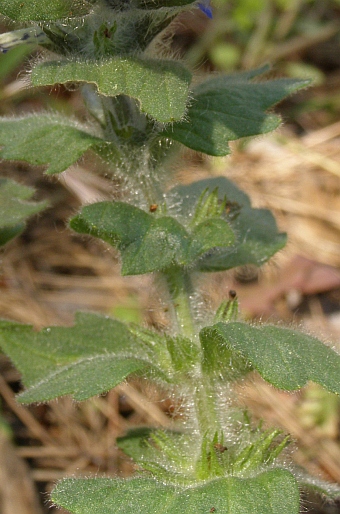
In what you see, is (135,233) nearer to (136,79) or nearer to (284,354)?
(136,79)

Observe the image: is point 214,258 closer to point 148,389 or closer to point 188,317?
point 188,317

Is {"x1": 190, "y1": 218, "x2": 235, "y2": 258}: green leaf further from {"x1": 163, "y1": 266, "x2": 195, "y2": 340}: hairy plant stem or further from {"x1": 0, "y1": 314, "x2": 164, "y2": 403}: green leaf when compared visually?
{"x1": 0, "y1": 314, "x2": 164, "y2": 403}: green leaf

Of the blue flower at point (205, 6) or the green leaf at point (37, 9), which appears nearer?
the green leaf at point (37, 9)

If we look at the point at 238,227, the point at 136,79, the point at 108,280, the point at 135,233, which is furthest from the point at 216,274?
the point at 108,280

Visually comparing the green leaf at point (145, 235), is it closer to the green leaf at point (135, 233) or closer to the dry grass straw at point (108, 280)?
the green leaf at point (135, 233)

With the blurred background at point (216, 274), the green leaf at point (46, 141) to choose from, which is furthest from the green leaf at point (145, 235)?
the blurred background at point (216, 274)
